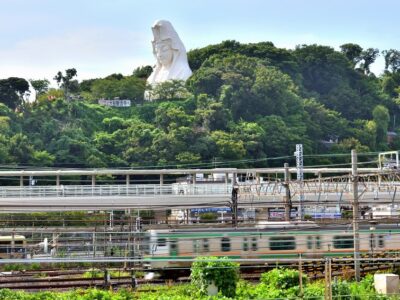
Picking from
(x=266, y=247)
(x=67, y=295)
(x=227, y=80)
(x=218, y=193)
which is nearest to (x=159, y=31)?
(x=227, y=80)

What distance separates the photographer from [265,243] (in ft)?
70.3

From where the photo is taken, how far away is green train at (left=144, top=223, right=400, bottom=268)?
20719 mm

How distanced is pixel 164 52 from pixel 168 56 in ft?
2.76

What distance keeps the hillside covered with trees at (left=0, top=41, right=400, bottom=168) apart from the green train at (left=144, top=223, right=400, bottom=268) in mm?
30399

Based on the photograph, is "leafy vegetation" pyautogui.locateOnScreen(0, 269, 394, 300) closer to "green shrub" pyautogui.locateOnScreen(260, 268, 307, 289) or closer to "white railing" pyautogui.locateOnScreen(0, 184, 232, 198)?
"green shrub" pyautogui.locateOnScreen(260, 268, 307, 289)

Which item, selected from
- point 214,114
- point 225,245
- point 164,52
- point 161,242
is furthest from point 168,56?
point 161,242

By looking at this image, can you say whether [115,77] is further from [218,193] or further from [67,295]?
[67,295]

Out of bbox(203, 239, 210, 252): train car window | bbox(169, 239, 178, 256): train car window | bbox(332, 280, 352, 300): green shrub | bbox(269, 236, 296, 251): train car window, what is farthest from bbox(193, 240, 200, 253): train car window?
bbox(332, 280, 352, 300): green shrub

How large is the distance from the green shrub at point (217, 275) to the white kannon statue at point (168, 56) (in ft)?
173

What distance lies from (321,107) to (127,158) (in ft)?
63.2

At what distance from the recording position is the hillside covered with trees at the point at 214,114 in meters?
54.5

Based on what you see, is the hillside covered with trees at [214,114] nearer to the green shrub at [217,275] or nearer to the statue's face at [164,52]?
the statue's face at [164,52]

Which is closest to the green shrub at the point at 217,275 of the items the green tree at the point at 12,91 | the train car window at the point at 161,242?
the train car window at the point at 161,242

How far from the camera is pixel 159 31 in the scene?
67.1m
